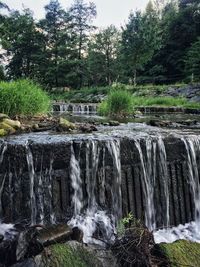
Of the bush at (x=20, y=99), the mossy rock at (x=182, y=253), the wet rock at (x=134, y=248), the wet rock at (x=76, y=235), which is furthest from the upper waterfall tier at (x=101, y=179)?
the bush at (x=20, y=99)

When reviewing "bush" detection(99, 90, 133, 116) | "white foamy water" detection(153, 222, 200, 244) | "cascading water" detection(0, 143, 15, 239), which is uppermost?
"bush" detection(99, 90, 133, 116)

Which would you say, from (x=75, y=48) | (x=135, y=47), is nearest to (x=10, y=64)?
(x=75, y=48)

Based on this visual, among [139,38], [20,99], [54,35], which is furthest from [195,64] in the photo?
[20,99]

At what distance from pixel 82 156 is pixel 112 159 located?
50 centimetres

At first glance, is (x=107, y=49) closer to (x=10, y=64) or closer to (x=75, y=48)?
(x=75, y=48)

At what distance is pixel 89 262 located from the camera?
3.69 meters

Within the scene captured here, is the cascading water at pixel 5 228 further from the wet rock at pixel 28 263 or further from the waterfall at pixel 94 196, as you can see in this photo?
the wet rock at pixel 28 263

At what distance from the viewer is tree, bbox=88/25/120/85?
129ft

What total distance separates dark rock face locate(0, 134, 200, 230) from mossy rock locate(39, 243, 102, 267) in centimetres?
161

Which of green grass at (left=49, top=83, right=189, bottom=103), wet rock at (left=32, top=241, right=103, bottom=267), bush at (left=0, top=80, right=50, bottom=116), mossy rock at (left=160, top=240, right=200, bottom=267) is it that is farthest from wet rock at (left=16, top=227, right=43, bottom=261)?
green grass at (left=49, top=83, right=189, bottom=103)

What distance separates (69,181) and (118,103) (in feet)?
26.7

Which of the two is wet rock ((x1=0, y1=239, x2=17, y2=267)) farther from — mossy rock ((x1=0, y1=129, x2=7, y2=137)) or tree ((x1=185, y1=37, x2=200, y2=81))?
tree ((x1=185, y1=37, x2=200, y2=81))

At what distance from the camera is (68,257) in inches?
143

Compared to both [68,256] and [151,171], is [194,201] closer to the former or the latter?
[151,171]
